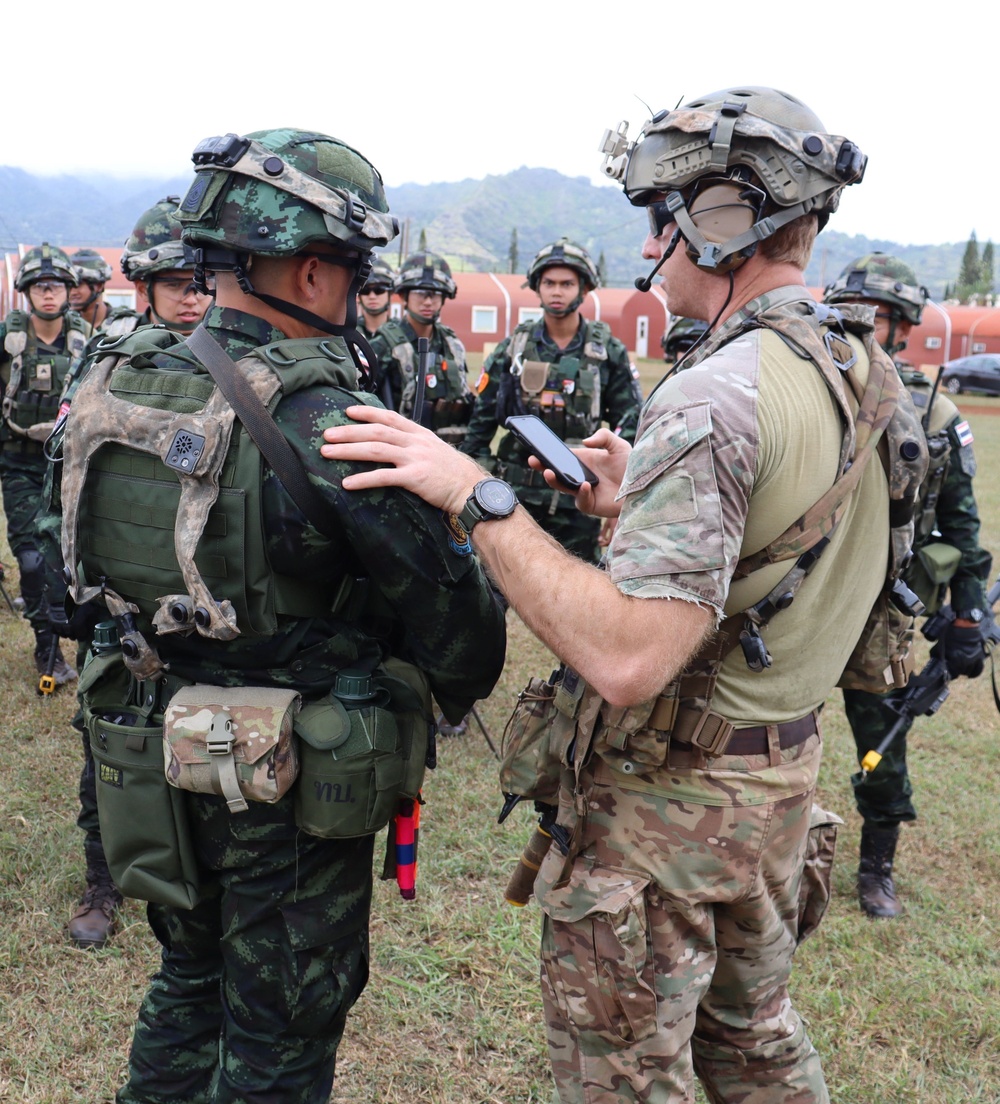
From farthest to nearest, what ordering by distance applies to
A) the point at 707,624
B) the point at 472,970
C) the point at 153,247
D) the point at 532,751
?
the point at 153,247, the point at 472,970, the point at 532,751, the point at 707,624

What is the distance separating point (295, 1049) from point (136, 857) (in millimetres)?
566

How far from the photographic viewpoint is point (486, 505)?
6.12 feet

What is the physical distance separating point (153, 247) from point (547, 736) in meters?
2.75

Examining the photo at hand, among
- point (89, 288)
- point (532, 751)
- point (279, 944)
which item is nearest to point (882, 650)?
point (532, 751)

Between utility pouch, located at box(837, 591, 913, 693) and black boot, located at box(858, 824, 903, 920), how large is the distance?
2.04 metres

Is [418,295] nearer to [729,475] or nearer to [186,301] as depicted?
[186,301]

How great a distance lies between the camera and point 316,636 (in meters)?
2.20

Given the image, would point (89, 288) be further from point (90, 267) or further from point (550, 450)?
point (550, 450)

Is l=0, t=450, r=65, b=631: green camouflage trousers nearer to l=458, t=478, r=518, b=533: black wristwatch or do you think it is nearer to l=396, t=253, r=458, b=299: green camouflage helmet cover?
l=396, t=253, r=458, b=299: green camouflage helmet cover

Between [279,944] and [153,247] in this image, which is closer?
[279,944]

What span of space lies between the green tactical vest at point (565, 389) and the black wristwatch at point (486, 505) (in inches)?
180

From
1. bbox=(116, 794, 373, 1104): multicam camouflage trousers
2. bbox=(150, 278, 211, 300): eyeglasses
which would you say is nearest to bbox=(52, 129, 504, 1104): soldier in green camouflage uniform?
bbox=(116, 794, 373, 1104): multicam camouflage trousers

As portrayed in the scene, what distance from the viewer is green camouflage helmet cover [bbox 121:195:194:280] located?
3.83 m

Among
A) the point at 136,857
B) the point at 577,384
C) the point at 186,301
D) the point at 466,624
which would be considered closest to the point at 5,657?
the point at 186,301
